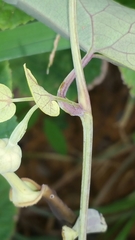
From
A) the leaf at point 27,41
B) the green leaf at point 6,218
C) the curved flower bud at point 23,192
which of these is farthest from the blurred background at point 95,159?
the curved flower bud at point 23,192

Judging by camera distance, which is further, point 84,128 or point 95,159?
point 95,159

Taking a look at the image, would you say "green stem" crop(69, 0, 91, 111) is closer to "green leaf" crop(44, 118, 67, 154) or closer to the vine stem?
the vine stem

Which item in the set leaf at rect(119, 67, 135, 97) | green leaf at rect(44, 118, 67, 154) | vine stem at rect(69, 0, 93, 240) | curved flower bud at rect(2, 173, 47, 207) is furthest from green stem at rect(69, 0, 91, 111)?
green leaf at rect(44, 118, 67, 154)

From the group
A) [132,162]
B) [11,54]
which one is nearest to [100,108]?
[132,162]

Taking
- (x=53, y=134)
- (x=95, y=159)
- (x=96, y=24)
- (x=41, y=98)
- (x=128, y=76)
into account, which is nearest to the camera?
(x=41, y=98)

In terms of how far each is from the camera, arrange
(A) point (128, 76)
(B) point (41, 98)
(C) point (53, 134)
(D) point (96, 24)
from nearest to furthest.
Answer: (B) point (41, 98) → (D) point (96, 24) → (A) point (128, 76) → (C) point (53, 134)

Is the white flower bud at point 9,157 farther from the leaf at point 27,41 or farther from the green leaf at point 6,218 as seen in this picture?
the green leaf at point 6,218

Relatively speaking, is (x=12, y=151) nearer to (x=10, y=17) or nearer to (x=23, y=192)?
(x=23, y=192)

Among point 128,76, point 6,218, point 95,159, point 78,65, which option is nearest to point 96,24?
point 78,65
